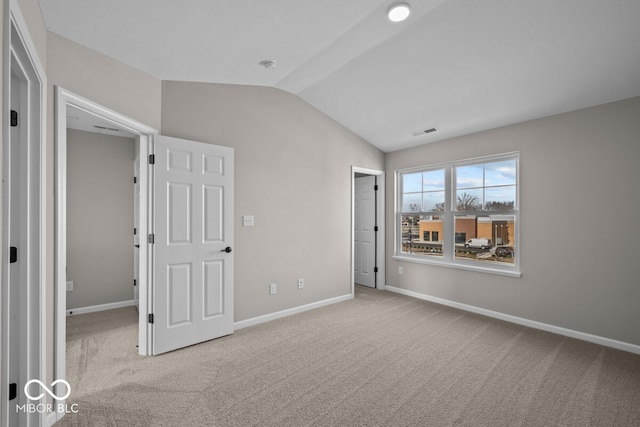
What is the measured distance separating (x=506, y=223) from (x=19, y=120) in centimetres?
466

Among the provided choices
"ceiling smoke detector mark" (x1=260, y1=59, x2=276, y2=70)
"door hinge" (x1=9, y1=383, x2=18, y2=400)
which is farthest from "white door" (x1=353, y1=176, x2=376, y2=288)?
"door hinge" (x1=9, y1=383, x2=18, y2=400)

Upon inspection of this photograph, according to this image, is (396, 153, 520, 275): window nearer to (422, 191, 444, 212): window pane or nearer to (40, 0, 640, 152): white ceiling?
(422, 191, 444, 212): window pane

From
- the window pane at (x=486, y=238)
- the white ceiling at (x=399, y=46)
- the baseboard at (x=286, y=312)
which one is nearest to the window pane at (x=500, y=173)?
the window pane at (x=486, y=238)

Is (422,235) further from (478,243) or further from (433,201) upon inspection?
(478,243)

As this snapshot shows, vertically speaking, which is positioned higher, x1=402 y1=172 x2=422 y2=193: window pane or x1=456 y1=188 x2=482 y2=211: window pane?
x1=402 y1=172 x2=422 y2=193: window pane

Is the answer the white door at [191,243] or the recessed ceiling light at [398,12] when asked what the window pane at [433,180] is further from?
the white door at [191,243]

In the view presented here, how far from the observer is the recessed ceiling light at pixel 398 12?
219 cm

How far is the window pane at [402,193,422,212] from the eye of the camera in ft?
16.1

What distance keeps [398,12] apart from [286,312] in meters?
3.44

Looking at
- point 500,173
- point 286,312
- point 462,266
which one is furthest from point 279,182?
point 500,173

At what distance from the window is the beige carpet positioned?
104 cm

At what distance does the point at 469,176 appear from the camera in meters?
4.29

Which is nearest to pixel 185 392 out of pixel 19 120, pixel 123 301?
pixel 19 120

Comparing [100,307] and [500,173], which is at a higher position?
[500,173]
